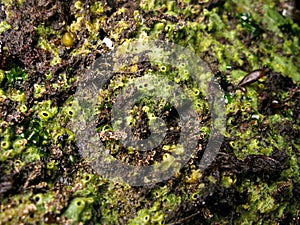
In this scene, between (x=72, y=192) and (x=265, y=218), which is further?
(x=265, y=218)

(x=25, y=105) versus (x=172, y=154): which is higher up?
(x=25, y=105)

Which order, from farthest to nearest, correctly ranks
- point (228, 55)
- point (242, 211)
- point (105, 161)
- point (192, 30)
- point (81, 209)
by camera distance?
point (228, 55) → point (192, 30) → point (242, 211) → point (105, 161) → point (81, 209)

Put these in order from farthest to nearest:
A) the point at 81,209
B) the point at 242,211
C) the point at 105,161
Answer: the point at 242,211, the point at 105,161, the point at 81,209

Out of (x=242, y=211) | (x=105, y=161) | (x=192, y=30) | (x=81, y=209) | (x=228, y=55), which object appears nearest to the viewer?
(x=81, y=209)

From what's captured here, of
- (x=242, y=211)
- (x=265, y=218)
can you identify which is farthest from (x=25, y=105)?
(x=265, y=218)

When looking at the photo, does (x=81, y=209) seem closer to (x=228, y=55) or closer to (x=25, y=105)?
(x=25, y=105)

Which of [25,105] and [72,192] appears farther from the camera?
[25,105]

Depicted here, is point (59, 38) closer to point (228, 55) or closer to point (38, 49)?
point (38, 49)

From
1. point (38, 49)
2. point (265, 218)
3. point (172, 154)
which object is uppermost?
point (38, 49)

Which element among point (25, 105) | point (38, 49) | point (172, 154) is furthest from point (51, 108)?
point (172, 154)
